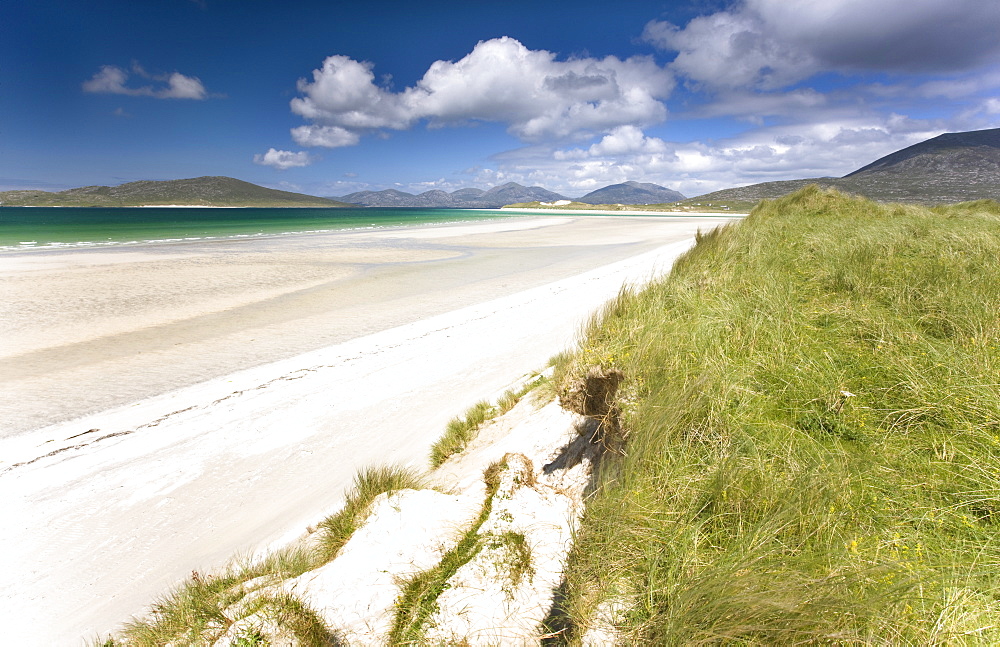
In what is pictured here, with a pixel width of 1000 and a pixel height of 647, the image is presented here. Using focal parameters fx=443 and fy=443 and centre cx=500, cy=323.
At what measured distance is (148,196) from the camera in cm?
16925

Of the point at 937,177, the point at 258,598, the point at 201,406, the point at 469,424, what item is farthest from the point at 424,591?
the point at 937,177

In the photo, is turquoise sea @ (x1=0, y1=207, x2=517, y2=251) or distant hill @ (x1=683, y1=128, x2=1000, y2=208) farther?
distant hill @ (x1=683, y1=128, x2=1000, y2=208)

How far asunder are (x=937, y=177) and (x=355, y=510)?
136 m

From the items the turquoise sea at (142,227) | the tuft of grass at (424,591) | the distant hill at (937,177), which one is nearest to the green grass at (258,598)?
the tuft of grass at (424,591)

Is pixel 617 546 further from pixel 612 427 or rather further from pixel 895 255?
pixel 895 255

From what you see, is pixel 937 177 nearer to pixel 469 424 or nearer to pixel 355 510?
pixel 469 424

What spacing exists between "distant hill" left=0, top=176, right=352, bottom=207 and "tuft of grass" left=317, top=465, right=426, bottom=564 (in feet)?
608

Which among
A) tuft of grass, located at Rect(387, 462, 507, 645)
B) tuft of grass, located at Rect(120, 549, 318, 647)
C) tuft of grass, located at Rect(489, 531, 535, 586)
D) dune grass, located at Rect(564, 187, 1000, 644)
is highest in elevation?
dune grass, located at Rect(564, 187, 1000, 644)

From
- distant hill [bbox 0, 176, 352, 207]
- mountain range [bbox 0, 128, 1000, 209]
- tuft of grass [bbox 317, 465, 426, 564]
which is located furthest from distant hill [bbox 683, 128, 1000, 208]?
distant hill [bbox 0, 176, 352, 207]

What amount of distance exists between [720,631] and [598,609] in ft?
1.92

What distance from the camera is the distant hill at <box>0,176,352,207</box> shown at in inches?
5984

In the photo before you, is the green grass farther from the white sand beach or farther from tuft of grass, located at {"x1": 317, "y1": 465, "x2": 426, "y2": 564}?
the white sand beach

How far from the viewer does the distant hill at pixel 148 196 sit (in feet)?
499

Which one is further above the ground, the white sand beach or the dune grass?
the dune grass
